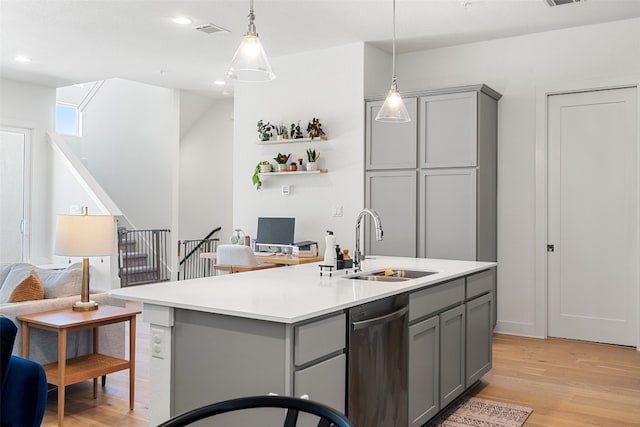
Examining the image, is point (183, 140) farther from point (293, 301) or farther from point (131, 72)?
point (293, 301)

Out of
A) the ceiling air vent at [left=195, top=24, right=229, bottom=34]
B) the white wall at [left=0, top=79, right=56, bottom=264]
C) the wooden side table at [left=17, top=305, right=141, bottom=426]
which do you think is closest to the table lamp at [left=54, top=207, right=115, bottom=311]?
the wooden side table at [left=17, top=305, right=141, bottom=426]

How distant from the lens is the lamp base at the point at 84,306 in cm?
354

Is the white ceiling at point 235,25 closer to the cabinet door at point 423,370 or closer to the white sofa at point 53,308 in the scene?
the white sofa at point 53,308

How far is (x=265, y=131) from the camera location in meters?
6.36

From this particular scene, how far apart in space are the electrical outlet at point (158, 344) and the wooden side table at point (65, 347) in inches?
40.1

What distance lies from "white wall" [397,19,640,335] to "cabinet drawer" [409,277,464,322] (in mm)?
2356

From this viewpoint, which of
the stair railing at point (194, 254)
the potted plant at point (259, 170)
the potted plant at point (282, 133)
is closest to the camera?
the potted plant at point (282, 133)

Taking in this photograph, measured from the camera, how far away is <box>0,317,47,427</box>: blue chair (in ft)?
7.14

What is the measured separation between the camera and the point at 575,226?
5.34m

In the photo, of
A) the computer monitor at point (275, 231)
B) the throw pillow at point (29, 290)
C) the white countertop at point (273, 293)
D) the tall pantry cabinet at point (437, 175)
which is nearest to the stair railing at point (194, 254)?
the computer monitor at point (275, 231)

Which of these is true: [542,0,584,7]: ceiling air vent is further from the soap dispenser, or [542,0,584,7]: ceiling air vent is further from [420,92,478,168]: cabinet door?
the soap dispenser

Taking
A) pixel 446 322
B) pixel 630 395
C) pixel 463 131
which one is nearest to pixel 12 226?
pixel 463 131

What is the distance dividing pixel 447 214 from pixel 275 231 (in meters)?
1.91

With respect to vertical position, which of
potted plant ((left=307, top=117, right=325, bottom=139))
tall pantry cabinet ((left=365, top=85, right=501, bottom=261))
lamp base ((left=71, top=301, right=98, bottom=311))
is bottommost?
lamp base ((left=71, top=301, right=98, bottom=311))
